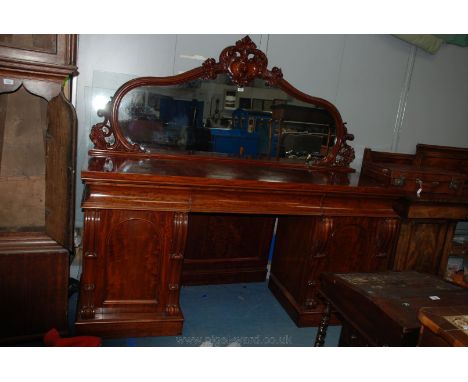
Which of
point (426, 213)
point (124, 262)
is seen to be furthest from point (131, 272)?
point (426, 213)

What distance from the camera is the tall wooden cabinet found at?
79.3 inches

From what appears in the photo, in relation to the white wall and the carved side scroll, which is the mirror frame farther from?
the white wall

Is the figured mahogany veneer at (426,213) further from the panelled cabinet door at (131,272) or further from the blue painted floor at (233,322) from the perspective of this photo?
the panelled cabinet door at (131,272)

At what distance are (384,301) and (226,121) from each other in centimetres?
173

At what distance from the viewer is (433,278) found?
1.81 m

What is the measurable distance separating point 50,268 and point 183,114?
4.34ft

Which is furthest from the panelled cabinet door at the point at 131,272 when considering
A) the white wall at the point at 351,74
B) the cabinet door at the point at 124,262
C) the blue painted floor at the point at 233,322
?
the white wall at the point at 351,74

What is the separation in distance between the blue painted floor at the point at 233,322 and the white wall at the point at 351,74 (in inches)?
42.3

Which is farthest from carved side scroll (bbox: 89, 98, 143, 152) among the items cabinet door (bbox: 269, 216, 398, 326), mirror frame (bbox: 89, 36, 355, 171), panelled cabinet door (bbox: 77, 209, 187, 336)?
cabinet door (bbox: 269, 216, 398, 326)

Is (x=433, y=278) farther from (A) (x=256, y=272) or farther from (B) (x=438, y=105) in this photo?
(B) (x=438, y=105)

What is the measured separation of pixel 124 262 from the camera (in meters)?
2.22

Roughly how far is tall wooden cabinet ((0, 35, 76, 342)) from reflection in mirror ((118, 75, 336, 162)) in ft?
1.87

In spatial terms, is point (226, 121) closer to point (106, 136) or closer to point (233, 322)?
point (106, 136)

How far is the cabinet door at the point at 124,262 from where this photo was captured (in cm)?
213
